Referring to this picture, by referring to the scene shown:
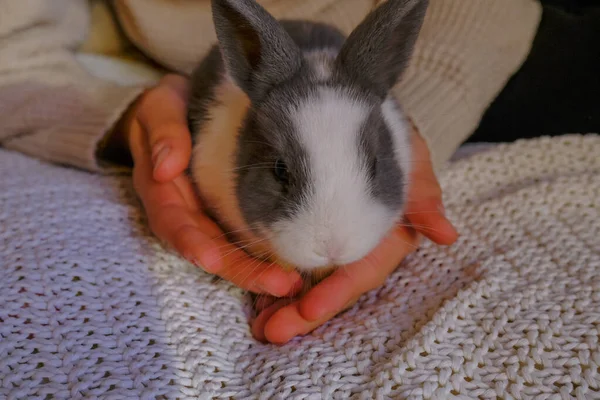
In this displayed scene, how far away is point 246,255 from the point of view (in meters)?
1.18

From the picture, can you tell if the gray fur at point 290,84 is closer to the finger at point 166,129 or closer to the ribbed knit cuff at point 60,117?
the finger at point 166,129

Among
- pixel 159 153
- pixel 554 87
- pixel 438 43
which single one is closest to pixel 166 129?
pixel 159 153

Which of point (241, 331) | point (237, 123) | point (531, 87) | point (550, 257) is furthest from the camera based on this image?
point (531, 87)

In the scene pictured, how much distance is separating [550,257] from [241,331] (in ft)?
2.22

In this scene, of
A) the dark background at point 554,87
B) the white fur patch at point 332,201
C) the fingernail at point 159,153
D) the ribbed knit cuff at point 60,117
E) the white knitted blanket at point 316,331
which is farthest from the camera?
the dark background at point 554,87

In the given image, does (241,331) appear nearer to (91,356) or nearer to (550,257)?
Answer: (91,356)

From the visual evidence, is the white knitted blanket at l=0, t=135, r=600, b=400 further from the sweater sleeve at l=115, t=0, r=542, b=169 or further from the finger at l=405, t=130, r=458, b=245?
the sweater sleeve at l=115, t=0, r=542, b=169

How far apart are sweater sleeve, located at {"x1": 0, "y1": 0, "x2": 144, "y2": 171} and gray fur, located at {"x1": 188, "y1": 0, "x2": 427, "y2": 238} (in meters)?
0.56

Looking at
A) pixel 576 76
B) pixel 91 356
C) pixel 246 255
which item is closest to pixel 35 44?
pixel 246 255

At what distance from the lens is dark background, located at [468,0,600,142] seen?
170cm

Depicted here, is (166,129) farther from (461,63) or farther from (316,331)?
(461,63)

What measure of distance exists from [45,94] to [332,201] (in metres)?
1.11

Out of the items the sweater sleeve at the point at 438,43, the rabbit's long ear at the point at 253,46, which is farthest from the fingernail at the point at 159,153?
the sweater sleeve at the point at 438,43

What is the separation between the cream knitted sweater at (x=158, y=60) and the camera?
157cm
